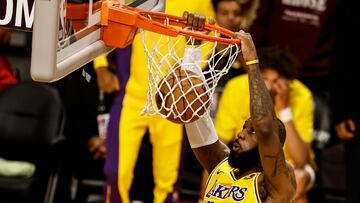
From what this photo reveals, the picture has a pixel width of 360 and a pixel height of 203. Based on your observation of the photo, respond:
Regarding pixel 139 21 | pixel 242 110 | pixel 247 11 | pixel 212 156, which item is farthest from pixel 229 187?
pixel 247 11

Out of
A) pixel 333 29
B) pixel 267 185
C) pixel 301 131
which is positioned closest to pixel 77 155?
pixel 301 131

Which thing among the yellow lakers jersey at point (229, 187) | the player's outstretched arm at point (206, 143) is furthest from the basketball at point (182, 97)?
the yellow lakers jersey at point (229, 187)

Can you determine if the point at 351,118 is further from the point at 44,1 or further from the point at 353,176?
the point at 44,1

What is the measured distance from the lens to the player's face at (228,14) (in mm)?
6414

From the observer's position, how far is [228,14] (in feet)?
21.2

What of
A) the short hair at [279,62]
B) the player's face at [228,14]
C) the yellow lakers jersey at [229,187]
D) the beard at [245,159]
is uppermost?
the player's face at [228,14]

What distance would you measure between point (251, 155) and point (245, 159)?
0.13 ft

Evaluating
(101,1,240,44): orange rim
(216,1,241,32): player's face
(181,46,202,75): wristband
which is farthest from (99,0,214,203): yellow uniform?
(101,1,240,44): orange rim

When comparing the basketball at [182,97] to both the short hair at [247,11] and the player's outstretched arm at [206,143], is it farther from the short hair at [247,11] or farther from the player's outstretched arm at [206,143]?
the short hair at [247,11]

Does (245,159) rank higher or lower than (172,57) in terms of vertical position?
lower

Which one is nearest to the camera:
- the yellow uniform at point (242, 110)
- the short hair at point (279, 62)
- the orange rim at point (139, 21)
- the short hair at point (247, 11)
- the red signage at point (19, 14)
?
the orange rim at point (139, 21)

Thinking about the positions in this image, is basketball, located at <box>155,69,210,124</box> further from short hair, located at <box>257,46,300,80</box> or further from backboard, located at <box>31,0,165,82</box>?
short hair, located at <box>257,46,300,80</box>

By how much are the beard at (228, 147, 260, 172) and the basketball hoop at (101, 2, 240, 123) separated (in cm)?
26

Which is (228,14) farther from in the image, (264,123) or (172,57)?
(264,123)
